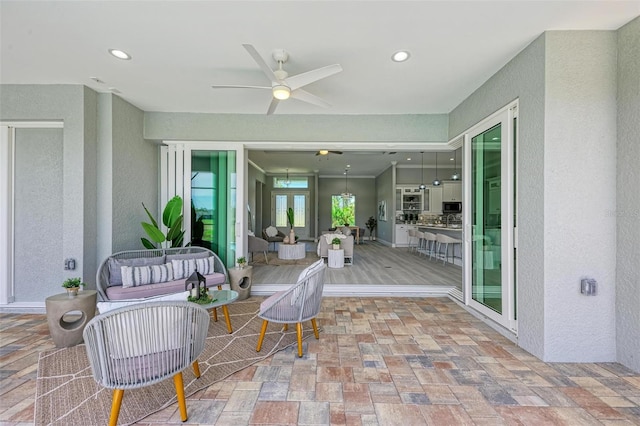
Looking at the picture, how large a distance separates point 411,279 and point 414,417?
11.9 feet

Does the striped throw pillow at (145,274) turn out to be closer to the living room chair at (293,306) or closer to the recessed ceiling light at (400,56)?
the living room chair at (293,306)

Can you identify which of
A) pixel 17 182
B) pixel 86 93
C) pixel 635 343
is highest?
pixel 86 93

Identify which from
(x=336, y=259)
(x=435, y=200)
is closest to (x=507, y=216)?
(x=336, y=259)

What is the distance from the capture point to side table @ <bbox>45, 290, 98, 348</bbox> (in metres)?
2.82

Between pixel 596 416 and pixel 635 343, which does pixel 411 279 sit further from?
pixel 596 416

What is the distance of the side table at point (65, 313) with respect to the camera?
9.24 feet

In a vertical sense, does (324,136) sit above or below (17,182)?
above

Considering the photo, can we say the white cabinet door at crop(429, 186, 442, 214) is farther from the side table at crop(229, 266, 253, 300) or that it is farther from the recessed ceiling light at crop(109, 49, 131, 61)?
the recessed ceiling light at crop(109, 49, 131, 61)

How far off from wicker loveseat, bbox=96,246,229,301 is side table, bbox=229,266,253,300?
0.63ft

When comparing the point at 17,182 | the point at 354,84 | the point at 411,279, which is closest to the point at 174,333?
the point at 354,84

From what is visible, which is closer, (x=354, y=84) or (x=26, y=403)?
(x=26, y=403)

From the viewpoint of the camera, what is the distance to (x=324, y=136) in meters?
4.63

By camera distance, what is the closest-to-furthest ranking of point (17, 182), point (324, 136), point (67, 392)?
point (67, 392) → point (17, 182) → point (324, 136)

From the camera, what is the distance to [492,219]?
345 cm
